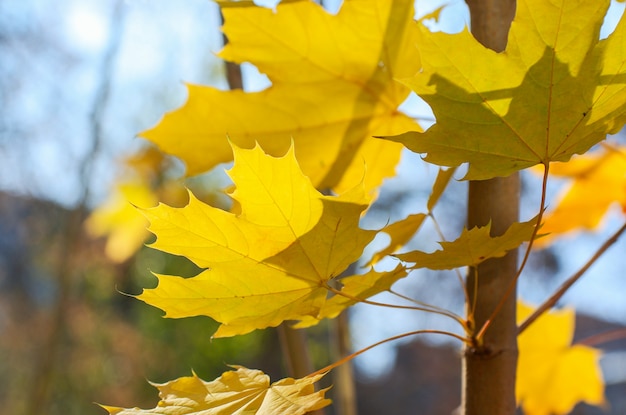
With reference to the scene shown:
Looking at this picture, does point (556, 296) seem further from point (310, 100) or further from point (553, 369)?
point (553, 369)

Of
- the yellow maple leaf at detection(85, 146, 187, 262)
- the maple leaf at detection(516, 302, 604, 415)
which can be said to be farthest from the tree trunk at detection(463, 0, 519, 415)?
the yellow maple leaf at detection(85, 146, 187, 262)

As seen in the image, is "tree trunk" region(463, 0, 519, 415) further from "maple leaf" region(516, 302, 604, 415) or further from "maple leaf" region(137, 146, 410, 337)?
"maple leaf" region(516, 302, 604, 415)

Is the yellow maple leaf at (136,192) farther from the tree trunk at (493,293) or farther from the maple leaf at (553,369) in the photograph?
the tree trunk at (493,293)

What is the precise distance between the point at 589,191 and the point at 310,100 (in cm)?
41

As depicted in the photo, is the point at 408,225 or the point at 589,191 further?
the point at 589,191

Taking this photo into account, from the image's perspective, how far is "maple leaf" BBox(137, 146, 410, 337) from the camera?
29 centimetres

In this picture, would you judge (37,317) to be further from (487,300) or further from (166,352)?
(487,300)

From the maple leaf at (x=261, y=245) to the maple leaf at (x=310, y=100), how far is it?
0.14 meters

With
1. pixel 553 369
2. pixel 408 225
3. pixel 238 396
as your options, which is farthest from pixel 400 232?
pixel 553 369

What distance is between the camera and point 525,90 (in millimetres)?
289

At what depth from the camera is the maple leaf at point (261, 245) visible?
0.29m

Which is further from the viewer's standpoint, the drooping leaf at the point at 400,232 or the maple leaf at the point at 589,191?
the maple leaf at the point at 589,191

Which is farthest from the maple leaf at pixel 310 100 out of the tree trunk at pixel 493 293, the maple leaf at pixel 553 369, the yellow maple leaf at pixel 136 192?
the yellow maple leaf at pixel 136 192

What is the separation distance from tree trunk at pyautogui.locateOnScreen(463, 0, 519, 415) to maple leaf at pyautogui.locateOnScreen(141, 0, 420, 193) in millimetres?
55
